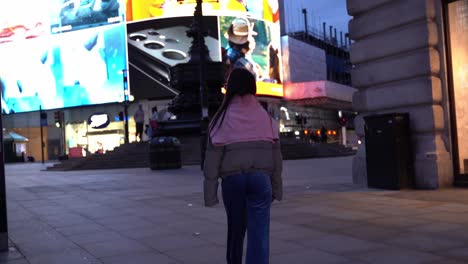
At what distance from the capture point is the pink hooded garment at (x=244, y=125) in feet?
13.4

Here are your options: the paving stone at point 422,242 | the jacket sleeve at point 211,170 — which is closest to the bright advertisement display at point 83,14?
the paving stone at point 422,242

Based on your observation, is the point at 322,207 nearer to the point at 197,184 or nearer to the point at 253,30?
the point at 197,184

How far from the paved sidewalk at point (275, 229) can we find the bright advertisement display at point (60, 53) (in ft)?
154

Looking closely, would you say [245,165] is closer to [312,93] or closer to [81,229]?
[81,229]

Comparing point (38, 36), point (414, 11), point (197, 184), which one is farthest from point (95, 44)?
point (414, 11)

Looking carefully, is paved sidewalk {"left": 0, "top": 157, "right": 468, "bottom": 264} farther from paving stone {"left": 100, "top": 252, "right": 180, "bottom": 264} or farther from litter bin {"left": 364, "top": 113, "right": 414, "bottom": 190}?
litter bin {"left": 364, "top": 113, "right": 414, "bottom": 190}

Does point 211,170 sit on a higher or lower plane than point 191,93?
lower

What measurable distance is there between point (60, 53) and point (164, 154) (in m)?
43.9

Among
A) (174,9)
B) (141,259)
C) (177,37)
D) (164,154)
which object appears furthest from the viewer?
(174,9)

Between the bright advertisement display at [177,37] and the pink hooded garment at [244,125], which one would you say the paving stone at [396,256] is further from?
the bright advertisement display at [177,37]

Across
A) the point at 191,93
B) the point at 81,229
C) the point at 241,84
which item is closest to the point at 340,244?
the point at 241,84

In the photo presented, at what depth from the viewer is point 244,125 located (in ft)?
13.4

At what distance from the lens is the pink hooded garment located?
4070 mm

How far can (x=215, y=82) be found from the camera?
26703 mm
